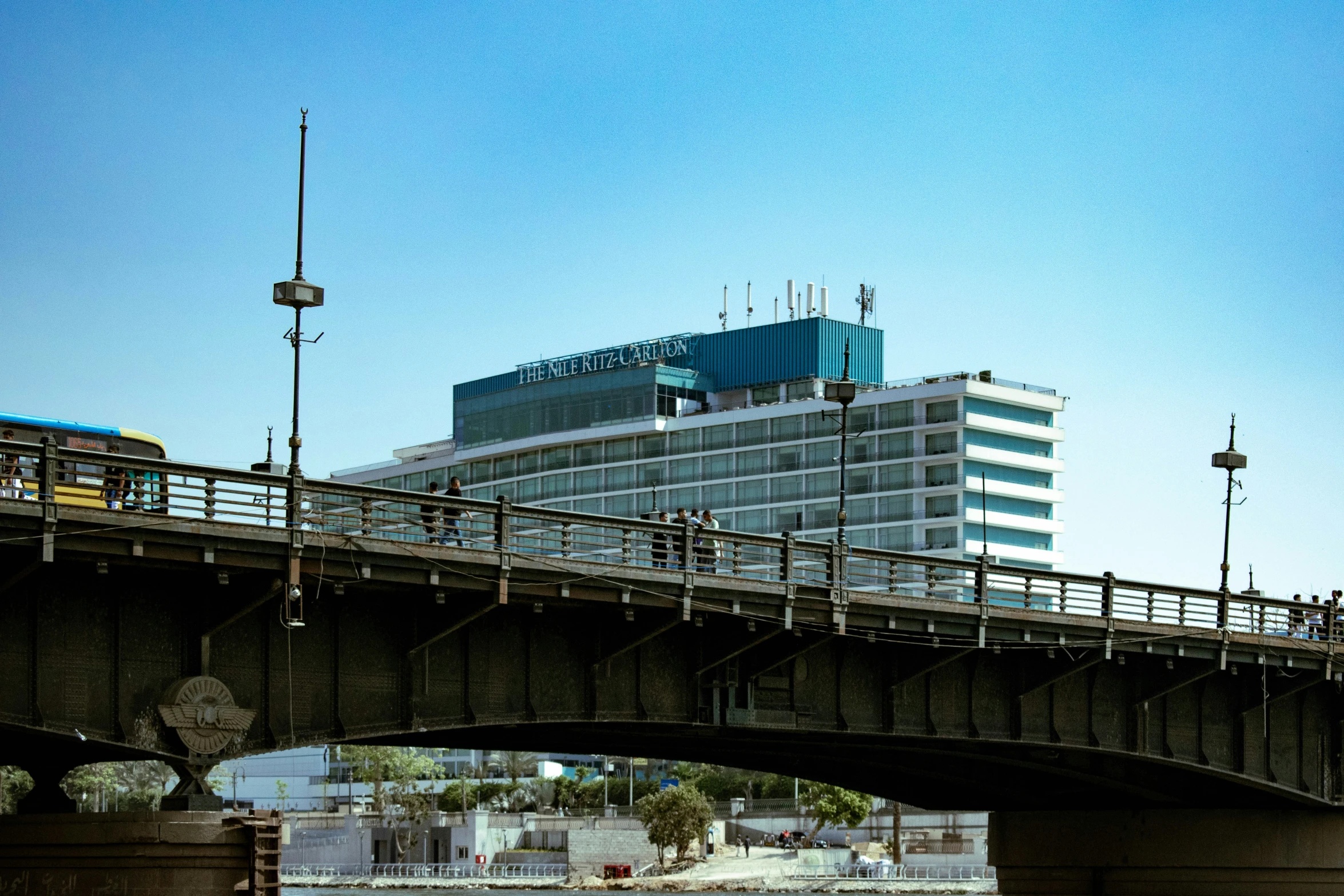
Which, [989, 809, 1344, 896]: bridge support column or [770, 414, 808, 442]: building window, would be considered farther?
[770, 414, 808, 442]: building window

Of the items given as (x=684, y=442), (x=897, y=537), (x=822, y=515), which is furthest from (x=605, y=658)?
(x=684, y=442)

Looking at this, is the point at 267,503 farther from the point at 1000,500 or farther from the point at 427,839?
the point at 1000,500

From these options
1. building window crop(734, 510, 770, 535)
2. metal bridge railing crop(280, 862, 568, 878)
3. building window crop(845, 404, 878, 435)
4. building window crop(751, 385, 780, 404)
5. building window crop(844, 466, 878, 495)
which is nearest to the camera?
metal bridge railing crop(280, 862, 568, 878)

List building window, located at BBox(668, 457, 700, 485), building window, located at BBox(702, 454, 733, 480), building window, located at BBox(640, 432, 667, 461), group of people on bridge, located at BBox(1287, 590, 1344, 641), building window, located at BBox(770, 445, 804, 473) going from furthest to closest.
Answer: building window, located at BBox(640, 432, 667, 461)
building window, located at BBox(668, 457, 700, 485)
building window, located at BBox(702, 454, 733, 480)
building window, located at BBox(770, 445, 804, 473)
group of people on bridge, located at BBox(1287, 590, 1344, 641)

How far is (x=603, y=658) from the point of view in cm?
3969

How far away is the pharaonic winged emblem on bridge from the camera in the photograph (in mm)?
32219

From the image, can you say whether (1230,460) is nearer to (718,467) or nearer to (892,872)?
(892,872)

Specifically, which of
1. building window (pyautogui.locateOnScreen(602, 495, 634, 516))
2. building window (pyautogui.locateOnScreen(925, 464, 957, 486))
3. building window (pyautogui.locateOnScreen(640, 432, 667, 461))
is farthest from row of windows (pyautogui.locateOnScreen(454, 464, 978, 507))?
building window (pyautogui.locateOnScreen(640, 432, 667, 461))

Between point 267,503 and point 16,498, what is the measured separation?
460cm

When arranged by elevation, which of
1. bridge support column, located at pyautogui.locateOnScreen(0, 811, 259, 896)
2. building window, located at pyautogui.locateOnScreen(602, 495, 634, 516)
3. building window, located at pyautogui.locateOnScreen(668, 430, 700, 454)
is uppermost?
building window, located at pyautogui.locateOnScreen(668, 430, 700, 454)

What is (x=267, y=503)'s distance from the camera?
107 ft

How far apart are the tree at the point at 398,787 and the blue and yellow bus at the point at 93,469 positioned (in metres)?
97.0

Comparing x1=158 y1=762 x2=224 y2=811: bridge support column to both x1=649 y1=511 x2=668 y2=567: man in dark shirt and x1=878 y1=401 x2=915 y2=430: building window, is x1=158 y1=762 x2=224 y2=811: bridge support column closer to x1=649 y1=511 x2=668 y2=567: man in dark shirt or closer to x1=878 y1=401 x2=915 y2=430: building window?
x1=649 y1=511 x2=668 y2=567: man in dark shirt

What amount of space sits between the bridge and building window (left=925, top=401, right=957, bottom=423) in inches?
3970
